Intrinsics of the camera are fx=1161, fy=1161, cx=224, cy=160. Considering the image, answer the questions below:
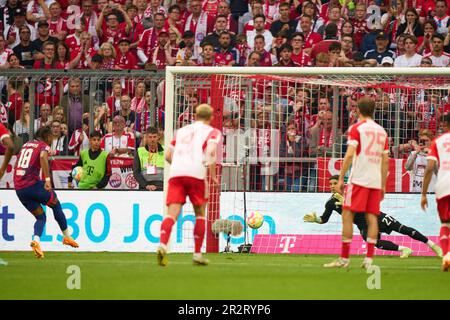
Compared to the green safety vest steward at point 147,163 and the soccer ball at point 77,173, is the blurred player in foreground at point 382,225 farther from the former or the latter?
the soccer ball at point 77,173

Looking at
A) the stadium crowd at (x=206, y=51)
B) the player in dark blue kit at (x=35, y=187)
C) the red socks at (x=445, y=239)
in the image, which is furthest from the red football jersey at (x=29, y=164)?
the red socks at (x=445, y=239)

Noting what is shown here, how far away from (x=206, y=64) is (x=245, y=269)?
9547mm

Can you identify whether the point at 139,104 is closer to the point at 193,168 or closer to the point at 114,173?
the point at 114,173

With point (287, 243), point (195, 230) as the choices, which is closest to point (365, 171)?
point (195, 230)

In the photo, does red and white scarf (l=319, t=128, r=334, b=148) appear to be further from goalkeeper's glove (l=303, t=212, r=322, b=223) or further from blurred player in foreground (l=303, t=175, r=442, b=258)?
goalkeeper's glove (l=303, t=212, r=322, b=223)

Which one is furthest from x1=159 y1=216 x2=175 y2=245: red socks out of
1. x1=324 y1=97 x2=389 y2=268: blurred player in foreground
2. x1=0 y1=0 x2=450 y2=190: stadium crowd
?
x1=0 y1=0 x2=450 y2=190: stadium crowd

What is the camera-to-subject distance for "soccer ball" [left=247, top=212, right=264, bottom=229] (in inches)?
814

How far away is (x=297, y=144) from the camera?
21.3m

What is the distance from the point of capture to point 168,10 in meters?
26.0

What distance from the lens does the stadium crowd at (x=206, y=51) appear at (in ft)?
69.9

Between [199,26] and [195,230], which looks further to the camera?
[199,26]

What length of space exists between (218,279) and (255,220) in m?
7.68

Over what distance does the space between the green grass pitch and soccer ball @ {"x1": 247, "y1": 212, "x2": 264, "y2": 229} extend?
2829mm

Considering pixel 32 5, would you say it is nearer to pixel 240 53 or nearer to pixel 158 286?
pixel 240 53
